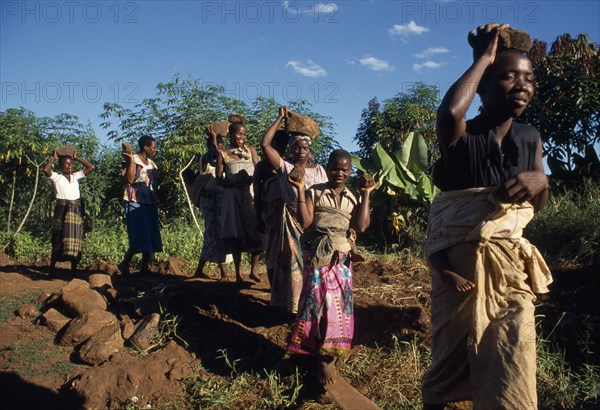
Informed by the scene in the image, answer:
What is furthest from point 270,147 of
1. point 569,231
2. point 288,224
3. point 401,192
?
point 401,192

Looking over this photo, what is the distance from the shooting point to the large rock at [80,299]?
4.89m

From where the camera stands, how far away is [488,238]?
220 centimetres

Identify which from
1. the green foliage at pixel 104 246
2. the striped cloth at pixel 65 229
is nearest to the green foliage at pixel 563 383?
the striped cloth at pixel 65 229

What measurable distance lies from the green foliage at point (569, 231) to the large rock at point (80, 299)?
4912 mm

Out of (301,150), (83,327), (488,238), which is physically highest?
(301,150)

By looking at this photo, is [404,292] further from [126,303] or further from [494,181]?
[494,181]

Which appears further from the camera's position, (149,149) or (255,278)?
(149,149)

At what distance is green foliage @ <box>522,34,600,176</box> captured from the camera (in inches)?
336

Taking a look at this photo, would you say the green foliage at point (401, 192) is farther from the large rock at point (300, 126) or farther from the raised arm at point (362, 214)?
the raised arm at point (362, 214)

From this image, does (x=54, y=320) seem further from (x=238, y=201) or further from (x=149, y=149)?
(x=149, y=149)

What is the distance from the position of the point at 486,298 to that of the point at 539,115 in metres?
7.67

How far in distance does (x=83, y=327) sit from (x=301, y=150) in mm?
2451

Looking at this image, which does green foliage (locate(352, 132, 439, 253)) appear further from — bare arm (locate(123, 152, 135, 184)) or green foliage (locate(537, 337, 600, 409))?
green foliage (locate(537, 337, 600, 409))

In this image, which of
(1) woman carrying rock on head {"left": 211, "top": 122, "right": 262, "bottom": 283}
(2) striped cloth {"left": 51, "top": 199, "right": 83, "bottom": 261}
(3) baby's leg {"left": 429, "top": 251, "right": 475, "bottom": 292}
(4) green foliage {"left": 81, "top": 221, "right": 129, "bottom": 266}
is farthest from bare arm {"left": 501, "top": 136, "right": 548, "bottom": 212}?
(4) green foliage {"left": 81, "top": 221, "right": 129, "bottom": 266}
